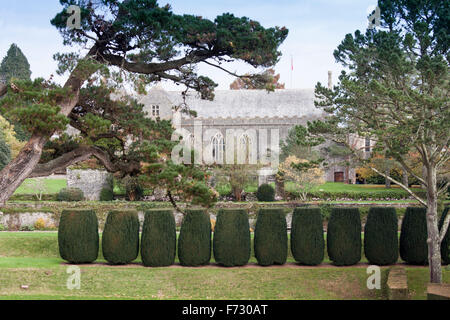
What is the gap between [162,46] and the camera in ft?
43.7

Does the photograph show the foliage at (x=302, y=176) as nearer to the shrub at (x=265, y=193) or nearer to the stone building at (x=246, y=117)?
the shrub at (x=265, y=193)

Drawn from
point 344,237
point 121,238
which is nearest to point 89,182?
point 121,238

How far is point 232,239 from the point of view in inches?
561

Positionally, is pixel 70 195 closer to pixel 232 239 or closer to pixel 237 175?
pixel 237 175

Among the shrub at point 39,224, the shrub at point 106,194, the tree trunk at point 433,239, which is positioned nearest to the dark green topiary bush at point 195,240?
the tree trunk at point 433,239

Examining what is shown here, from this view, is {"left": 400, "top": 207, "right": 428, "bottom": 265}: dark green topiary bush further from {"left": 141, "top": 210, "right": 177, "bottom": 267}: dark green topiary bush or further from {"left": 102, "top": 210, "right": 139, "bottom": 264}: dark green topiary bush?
{"left": 102, "top": 210, "right": 139, "bottom": 264}: dark green topiary bush

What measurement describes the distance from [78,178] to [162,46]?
19.0 meters

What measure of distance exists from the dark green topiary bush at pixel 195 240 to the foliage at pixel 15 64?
35.7 m

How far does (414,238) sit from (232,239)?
5.12 meters

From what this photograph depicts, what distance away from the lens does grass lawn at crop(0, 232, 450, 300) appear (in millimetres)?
12281

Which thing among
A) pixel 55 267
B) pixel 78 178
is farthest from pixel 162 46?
pixel 78 178

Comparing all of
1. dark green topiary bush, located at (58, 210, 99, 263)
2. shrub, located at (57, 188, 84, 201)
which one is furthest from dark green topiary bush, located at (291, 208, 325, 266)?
shrub, located at (57, 188, 84, 201)

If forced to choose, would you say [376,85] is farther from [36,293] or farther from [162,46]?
[36,293]

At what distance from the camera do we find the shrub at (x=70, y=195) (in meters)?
29.0
